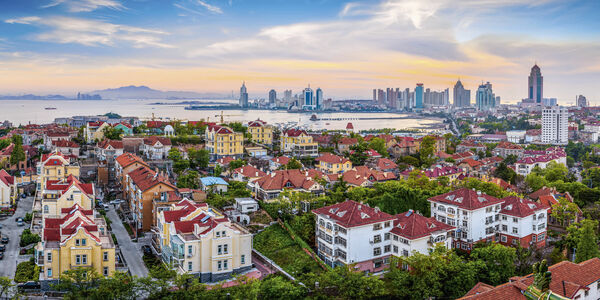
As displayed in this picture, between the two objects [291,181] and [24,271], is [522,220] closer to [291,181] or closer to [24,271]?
→ [291,181]

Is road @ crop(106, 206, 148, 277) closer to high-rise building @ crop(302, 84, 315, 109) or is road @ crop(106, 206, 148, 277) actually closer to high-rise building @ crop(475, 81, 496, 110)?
high-rise building @ crop(302, 84, 315, 109)

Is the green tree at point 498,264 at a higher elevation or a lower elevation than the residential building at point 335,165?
lower

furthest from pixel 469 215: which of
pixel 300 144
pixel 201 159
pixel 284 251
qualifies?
pixel 300 144

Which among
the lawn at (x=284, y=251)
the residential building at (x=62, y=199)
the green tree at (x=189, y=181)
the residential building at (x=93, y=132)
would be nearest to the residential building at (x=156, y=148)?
the residential building at (x=93, y=132)

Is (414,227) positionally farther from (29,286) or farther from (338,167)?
(338,167)

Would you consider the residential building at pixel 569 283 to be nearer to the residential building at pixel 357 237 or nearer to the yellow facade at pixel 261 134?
the residential building at pixel 357 237

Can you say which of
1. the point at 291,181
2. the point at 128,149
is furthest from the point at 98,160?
the point at 291,181

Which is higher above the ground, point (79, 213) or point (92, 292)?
point (79, 213)
